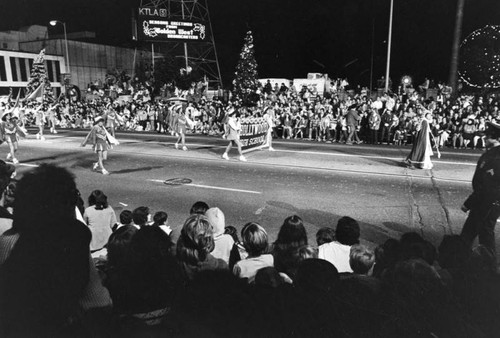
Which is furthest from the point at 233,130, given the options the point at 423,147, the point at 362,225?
the point at 362,225

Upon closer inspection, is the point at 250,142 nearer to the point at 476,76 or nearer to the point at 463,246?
the point at 463,246

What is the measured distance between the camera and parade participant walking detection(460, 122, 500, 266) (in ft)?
18.0

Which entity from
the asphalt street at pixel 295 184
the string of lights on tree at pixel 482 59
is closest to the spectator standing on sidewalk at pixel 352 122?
the asphalt street at pixel 295 184

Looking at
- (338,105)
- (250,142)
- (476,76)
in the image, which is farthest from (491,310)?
(476,76)

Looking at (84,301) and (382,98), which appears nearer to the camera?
(84,301)

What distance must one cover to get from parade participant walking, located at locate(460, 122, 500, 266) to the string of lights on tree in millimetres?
18170

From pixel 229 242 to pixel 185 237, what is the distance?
86 cm

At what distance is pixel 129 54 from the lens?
55.0 metres

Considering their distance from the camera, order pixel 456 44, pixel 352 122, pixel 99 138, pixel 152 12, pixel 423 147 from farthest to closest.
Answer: pixel 152 12
pixel 456 44
pixel 352 122
pixel 99 138
pixel 423 147

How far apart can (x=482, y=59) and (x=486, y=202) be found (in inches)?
812

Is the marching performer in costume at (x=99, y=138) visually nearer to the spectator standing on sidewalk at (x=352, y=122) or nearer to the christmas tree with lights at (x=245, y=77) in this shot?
the spectator standing on sidewalk at (x=352, y=122)

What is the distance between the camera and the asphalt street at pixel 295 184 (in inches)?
306

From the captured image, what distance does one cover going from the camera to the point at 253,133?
A: 48.8ft

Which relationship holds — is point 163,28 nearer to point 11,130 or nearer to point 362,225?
point 11,130
